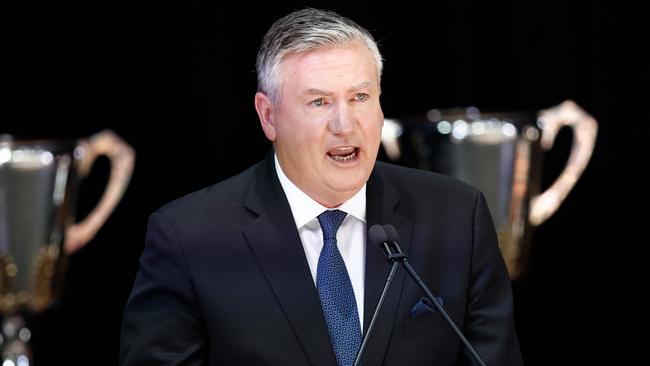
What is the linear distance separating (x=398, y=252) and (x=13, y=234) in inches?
53.5

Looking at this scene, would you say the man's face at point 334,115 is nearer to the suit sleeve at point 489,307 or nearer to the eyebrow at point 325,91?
the eyebrow at point 325,91

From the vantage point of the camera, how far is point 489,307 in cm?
218

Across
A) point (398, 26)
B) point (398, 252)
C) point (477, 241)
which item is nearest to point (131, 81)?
point (398, 26)

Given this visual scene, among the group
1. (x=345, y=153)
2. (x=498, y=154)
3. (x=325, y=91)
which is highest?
(x=325, y=91)

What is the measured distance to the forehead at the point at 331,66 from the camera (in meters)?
2.14

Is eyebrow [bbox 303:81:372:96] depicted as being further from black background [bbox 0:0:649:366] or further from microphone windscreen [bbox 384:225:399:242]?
black background [bbox 0:0:649:366]

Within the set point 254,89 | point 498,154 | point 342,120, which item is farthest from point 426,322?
point 254,89

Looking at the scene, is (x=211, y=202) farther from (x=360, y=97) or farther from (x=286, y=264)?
(x=360, y=97)

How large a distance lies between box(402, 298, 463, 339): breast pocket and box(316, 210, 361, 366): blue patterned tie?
0.08 meters

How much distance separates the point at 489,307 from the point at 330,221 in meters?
0.32

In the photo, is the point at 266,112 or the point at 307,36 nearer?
the point at 307,36

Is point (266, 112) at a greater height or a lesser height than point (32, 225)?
greater

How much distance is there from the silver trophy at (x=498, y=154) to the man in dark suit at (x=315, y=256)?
717mm

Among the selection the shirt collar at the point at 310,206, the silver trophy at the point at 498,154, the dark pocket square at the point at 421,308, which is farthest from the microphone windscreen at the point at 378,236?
the silver trophy at the point at 498,154
